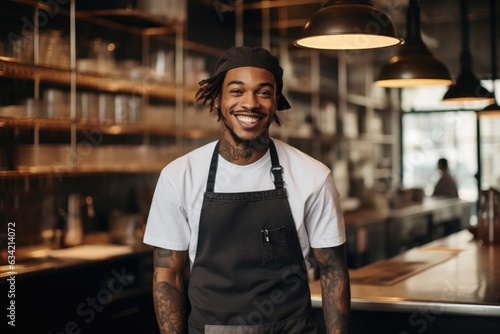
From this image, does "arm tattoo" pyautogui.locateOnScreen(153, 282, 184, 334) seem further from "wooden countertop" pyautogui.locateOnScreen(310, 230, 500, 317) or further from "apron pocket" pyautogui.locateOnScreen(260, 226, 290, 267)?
"wooden countertop" pyautogui.locateOnScreen(310, 230, 500, 317)

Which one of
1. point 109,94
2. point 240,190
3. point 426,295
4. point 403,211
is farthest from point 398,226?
point 240,190

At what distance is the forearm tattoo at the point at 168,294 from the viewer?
7.44 ft

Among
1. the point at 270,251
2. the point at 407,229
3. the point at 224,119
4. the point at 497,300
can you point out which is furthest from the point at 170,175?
the point at 407,229

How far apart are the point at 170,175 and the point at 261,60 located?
0.45 m

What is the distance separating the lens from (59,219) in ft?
15.8

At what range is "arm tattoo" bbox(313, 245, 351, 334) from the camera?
228 cm

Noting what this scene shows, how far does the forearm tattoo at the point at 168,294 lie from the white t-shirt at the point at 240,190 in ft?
0.14

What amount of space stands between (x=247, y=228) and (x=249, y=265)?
0.11 metres

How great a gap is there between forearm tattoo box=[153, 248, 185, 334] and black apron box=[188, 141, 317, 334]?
0.06m

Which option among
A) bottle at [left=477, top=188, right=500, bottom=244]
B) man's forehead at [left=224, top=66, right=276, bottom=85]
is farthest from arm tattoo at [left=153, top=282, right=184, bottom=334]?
bottle at [left=477, top=188, right=500, bottom=244]

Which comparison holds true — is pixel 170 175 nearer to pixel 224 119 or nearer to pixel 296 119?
pixel 224 119

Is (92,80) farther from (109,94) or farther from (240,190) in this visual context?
(240,190)

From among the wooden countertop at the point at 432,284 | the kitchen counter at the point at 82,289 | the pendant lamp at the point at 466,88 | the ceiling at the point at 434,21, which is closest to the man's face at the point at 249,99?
the wooden countertop at the point at 432,284

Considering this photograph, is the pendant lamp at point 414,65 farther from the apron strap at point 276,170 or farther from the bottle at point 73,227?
the bottle at point 73,227
